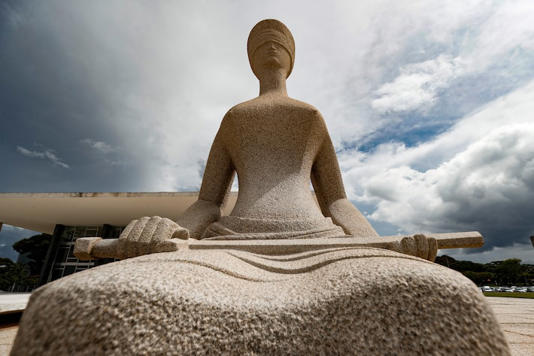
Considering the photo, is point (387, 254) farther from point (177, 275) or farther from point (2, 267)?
point (2, 267)

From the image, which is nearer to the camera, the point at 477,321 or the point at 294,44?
the point at 477,321

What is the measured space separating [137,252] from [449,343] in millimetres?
1630

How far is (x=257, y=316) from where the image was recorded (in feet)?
3.22

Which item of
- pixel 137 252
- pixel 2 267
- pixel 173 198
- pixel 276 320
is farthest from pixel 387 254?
pixel 2 267

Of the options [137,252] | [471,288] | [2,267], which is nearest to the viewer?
[471,288]

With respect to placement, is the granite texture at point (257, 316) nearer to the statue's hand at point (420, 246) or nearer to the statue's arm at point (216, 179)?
the statue's hand at point (420, 246)

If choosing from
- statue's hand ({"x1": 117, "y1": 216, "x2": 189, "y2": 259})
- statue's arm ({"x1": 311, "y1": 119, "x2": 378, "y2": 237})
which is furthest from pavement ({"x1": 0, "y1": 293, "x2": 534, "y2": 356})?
statue's hand ({"x1": 117, "y1": 216, "x2": 189, "y2": 259})

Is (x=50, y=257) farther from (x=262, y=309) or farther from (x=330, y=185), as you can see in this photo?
(x=262, y=309)

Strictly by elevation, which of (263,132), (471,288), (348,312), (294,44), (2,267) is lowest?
(2,267)

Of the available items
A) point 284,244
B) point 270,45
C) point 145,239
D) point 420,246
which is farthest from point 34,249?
point 420,246

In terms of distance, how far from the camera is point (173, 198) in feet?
39.0

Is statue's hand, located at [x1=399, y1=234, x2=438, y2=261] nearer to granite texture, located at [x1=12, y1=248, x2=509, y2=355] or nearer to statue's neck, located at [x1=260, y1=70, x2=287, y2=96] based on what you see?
granite texture, located at [x1=12, y1=248, x2=509, y2=355]

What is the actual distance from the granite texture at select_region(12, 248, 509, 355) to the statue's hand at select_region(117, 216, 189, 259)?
1.93 feet

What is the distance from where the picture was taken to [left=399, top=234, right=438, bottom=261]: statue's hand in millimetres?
1745
